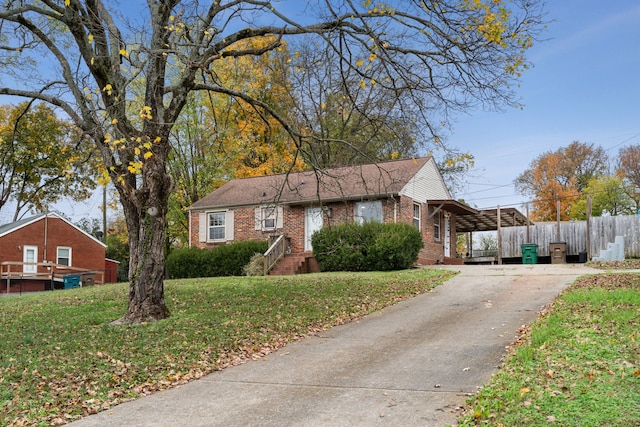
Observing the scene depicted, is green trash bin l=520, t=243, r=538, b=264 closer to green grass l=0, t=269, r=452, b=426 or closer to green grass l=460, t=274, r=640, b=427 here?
green grass l=0, t=269, r=452, b=426

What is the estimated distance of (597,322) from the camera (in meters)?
8.95

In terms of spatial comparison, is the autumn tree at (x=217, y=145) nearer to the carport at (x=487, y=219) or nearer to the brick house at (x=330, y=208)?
the brick house at (x=330, y=208)

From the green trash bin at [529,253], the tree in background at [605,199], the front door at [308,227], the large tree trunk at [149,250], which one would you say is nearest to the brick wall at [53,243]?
the front door at [308,227]

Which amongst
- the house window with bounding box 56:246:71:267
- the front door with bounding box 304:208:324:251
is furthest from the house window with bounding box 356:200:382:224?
the house window with bounding box 56:246:71:267

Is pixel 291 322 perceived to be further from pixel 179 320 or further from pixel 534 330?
pixel 534 330

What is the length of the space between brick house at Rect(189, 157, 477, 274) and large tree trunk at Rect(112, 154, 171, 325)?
1180cm

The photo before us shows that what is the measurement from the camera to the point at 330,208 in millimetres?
25328

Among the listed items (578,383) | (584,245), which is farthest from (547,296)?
(584,245)

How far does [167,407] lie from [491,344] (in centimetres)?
478

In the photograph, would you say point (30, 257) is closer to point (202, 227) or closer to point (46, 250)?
point (46, 250)

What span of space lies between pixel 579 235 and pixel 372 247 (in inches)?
482

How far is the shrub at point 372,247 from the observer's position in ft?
69.5

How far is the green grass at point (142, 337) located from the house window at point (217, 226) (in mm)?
10903

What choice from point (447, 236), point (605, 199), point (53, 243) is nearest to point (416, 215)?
point (447, 236)
